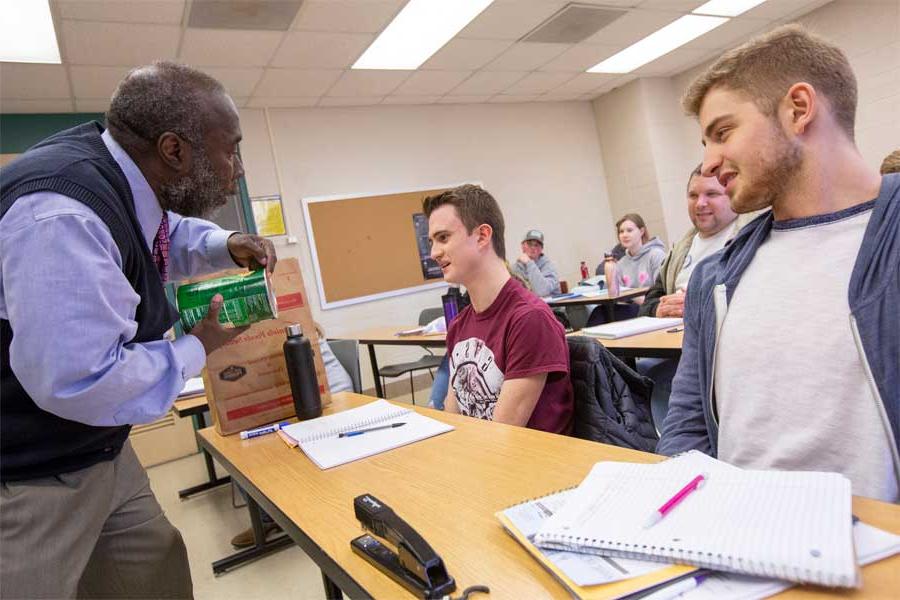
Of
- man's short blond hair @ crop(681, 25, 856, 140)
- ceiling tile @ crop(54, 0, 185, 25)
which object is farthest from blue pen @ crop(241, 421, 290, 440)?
ceiling tile @ crop(54, 0, 185, 25)

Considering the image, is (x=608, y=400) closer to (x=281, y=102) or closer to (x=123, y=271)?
(x=123, y=271)

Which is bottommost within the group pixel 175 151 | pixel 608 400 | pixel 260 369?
pixel 608 400

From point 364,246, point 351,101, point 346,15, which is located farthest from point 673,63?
point 346,15

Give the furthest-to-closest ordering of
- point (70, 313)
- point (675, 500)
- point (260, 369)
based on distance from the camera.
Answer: point (260, 369)
point (70, 313)
point (675, 500)

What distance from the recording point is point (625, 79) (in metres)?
6.30

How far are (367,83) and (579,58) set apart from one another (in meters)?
2.02

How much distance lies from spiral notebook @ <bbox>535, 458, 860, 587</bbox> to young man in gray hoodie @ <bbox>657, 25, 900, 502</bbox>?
0.33m

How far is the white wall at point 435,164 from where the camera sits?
209 inches

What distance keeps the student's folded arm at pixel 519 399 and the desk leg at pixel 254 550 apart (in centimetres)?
138

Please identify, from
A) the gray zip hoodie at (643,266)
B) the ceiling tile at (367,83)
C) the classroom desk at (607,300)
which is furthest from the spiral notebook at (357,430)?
the ceiling tile at (367,83)

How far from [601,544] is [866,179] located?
79cm

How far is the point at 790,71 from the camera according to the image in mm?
978

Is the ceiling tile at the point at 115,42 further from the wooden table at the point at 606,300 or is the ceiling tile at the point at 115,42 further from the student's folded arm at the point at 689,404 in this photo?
the student's folded arm at the point at 689,404

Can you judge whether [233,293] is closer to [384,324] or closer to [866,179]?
[866,179]
